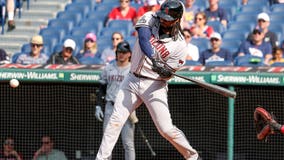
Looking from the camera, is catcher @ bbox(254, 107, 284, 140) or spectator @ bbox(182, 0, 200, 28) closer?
catcher @ bbox(254, 107, 284, 140)

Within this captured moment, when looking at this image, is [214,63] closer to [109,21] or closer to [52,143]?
[52,143]

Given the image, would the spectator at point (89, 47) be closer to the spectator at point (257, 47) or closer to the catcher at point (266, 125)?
the spectator at point (257, 47)

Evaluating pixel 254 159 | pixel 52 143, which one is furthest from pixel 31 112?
pixel 254 159

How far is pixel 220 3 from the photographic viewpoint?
1303 cm

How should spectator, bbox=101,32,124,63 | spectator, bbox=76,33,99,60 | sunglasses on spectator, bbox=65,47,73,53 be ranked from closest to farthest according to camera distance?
sunglasses on spectator, bbox=65,47,73,53 → spectator, bbox=101,32,124,63 → spectator, bbox=76,33,99,60

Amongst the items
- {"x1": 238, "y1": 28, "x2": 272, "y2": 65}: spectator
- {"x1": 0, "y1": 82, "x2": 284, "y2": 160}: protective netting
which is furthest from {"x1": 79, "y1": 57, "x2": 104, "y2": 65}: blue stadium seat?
{"x1": 238, "y1": 28, "x2": 272, "y2": 65}: spectator

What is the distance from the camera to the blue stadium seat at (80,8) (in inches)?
549

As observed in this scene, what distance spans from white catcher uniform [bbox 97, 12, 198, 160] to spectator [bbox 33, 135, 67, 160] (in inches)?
98.8

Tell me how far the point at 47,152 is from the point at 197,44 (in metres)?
2.73

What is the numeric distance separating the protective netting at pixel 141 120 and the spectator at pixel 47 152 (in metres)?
0.07

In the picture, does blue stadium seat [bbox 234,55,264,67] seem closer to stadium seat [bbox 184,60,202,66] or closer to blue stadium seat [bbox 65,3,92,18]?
stadium seat [bbox 184,60,202,66]

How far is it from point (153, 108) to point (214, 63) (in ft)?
7.85

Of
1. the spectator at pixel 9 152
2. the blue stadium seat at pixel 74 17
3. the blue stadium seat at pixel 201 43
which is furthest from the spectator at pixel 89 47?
the blue stadium seat at pixel 74 17

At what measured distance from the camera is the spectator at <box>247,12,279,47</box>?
37.2 feet
